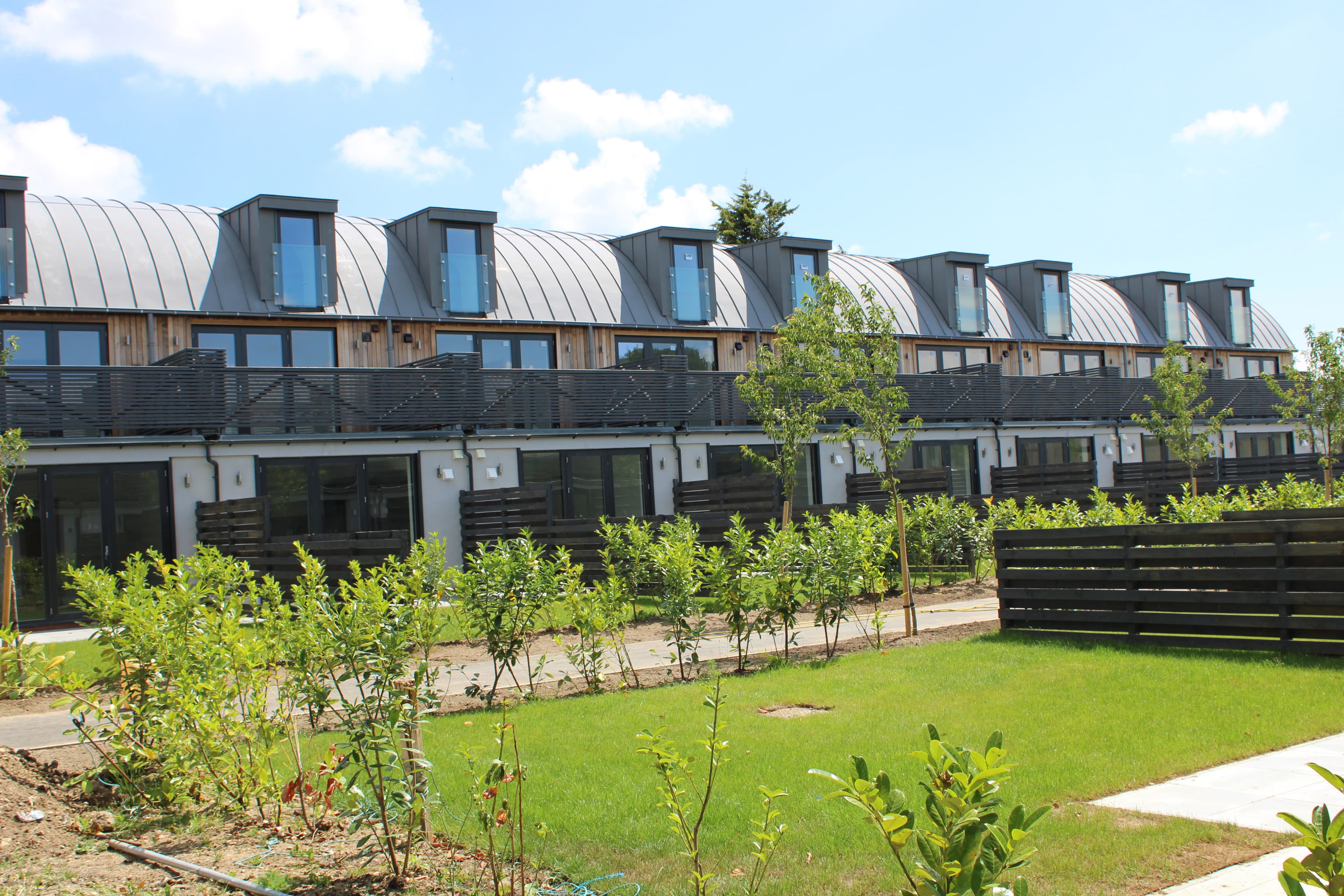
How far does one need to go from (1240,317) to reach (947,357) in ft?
58.7

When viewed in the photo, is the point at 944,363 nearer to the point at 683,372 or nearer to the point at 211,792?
the point at 683,372

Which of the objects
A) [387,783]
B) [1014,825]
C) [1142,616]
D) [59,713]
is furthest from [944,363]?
[1014,825]

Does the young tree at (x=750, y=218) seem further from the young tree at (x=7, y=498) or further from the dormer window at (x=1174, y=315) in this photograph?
the young tree at (x=7, y=498)

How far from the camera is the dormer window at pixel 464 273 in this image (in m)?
25.2

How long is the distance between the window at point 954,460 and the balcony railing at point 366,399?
0.89 meters

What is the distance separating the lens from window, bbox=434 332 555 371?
82.4 ft

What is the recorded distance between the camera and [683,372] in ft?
83.4

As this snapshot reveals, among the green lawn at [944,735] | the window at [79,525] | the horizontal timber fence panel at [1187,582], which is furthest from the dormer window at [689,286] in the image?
the green lawn at [944,735]

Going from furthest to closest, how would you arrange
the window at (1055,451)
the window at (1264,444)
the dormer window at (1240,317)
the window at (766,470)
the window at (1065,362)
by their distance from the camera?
the dormer window at (1240,317) < the window at (1264,444) < the window at (1065,362) < the window at (1055,451) < the window at (766,470)

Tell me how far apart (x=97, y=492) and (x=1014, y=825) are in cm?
2011

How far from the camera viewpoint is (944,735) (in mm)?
5754

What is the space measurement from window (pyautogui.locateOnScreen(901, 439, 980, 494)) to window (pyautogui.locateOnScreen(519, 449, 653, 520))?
8626mm

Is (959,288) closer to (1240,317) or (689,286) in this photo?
(689,286)

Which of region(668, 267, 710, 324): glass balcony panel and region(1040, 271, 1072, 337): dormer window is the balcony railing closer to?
region(668, 267, 710, 324): glass balcony panel
